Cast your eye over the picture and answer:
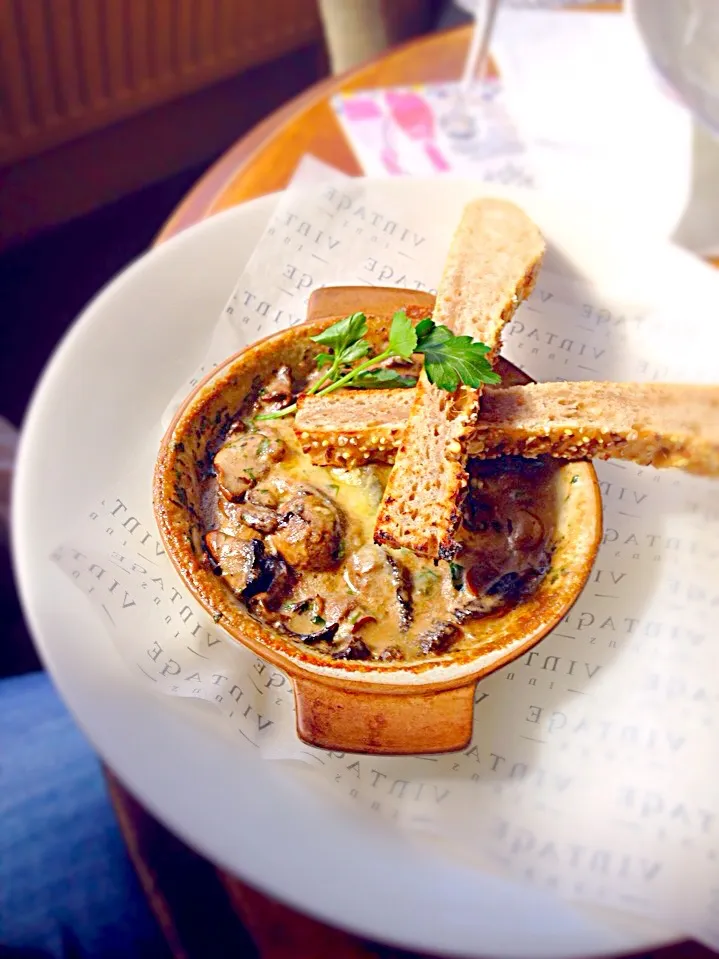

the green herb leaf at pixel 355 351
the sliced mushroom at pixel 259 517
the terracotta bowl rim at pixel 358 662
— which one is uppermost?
the green herb leaf at pixel 355 351

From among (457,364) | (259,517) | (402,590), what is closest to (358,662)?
(402,590)

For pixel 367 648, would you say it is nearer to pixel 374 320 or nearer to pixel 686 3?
pixel 374 320

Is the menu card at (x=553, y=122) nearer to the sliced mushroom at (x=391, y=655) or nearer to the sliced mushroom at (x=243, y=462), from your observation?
the sliced mushroom at (x=243, y=462)

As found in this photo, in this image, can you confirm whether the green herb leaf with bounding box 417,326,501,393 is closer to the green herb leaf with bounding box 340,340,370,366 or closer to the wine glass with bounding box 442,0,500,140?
the green herb leaf with bounding box 340,340,370,366

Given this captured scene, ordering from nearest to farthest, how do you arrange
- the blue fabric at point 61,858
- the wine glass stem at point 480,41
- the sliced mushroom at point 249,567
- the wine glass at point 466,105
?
the sliced mushroom at point 249,567
the blue fabric at point 61,858
the wine glass stem at point 480,41
the wine glass at point 466,105

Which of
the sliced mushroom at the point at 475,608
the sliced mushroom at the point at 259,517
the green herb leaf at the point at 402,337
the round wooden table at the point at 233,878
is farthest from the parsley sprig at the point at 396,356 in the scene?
the round wooden table at the point at 233,878

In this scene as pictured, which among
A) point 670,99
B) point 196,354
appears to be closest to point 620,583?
point 196,354

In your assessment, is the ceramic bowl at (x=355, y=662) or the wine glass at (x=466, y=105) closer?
the ceramic bowl at (x=355, y=662)
